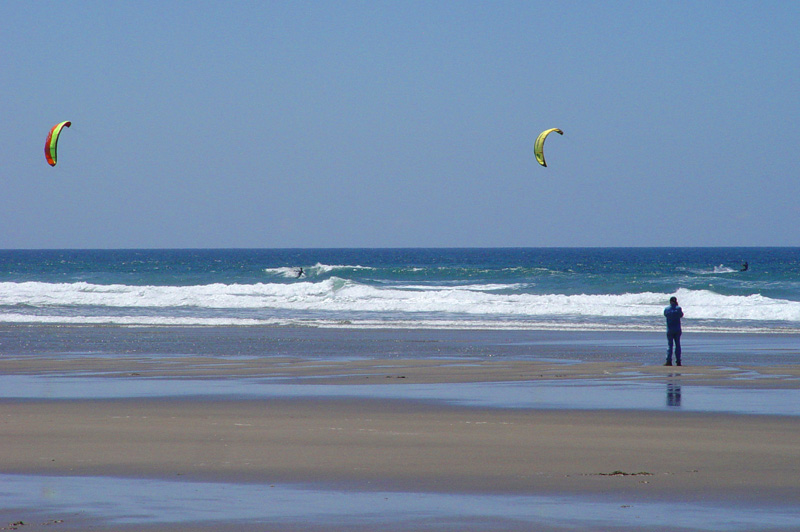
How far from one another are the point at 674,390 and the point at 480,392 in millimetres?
2309

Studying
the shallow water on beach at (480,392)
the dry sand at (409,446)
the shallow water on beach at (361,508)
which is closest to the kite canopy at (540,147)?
the shallow water on beach at (480,392)

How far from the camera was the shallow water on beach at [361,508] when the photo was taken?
4.93 metres

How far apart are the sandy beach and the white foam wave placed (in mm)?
16610

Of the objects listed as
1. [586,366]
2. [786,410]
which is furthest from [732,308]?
[786,410]

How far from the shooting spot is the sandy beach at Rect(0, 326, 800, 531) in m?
5.64

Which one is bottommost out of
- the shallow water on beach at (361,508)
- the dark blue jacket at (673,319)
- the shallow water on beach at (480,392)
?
the shallow water on beach at (480,392)

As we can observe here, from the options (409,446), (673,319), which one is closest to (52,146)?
(673,319)

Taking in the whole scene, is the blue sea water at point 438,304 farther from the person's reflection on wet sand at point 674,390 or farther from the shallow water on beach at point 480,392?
the shallow water on beach at point 480,392

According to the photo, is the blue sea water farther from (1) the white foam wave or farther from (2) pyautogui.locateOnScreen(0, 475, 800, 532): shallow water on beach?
(2) pyautogui.locateOnScreen(0, 475, 800, 532): shallow water on beach

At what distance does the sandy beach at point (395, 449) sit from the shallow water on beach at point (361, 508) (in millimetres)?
70

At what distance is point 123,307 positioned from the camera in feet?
109

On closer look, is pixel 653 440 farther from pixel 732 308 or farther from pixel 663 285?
pixel 663 285

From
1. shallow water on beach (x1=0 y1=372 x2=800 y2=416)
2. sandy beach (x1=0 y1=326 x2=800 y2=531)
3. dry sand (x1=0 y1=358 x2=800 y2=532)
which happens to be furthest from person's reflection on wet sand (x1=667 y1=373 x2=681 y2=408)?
dry sand (x1=0 y1=358 x2=800 y2=532)

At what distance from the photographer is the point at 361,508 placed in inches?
206
